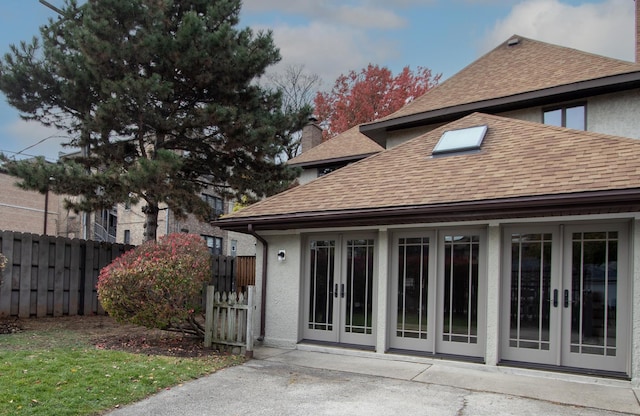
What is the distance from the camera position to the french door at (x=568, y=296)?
662cm

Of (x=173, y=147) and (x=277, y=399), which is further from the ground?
(x=173, y=147)

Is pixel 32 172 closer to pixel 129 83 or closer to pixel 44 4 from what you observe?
pixel 129 83

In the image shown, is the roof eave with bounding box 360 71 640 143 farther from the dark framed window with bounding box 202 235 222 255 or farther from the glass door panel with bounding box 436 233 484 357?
the dark framed window with bounding box 202 235 222 255

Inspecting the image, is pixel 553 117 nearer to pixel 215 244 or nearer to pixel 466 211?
pixel 466 211

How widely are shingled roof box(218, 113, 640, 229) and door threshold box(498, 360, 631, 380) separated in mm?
2267

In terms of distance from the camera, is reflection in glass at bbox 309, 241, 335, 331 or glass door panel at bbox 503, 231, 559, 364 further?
reflection in glass at bbox 309, 241, 335, 331

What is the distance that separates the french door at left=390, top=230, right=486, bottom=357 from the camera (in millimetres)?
7590

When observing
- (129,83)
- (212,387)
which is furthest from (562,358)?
(129,83)

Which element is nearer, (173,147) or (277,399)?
(277,399)

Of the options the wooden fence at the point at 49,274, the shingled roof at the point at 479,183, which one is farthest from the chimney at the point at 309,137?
the shingled roof at the point at 479,183

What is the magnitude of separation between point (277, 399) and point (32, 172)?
8.95 metres

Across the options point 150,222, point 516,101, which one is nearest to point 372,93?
point 516,101

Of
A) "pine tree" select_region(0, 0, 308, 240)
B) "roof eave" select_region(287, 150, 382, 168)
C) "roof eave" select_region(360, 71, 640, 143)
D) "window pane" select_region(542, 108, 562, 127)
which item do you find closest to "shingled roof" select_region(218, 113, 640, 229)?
"roof eave" select_region(360, 71, 640, 143)

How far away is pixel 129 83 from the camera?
11.1 meters
